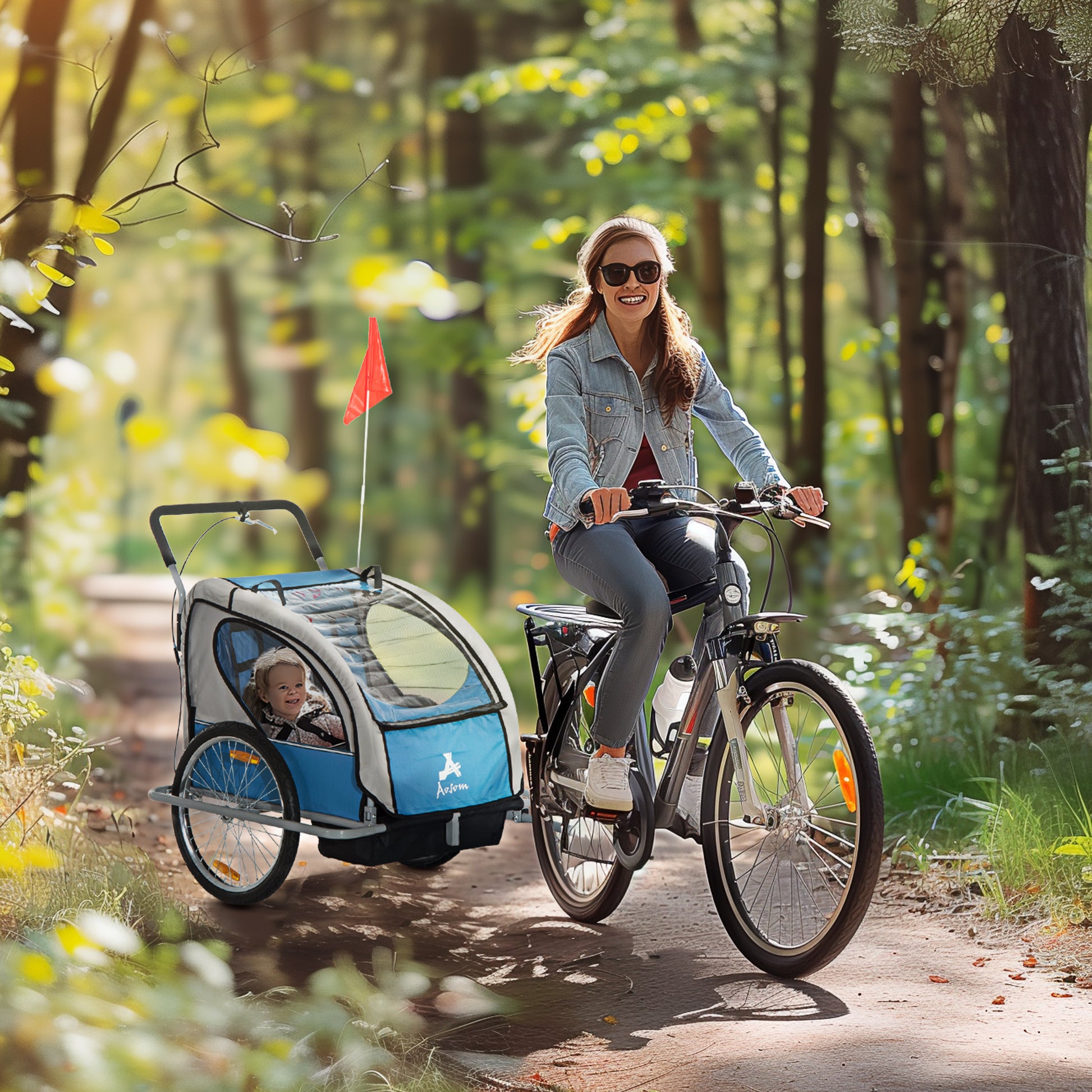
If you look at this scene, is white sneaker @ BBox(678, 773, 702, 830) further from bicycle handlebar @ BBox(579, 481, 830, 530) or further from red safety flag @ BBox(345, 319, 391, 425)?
red safety flag @ BBox(345, 319, 391, 425)

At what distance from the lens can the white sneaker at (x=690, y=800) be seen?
381 centimetres

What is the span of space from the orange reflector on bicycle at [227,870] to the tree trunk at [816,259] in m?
5.08

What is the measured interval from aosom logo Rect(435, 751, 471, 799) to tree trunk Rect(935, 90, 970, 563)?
3135mm

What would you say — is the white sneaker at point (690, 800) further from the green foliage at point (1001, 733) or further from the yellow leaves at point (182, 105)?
the yellow leaves at point (182, 105)

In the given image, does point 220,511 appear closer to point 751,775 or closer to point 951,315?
point 751,775

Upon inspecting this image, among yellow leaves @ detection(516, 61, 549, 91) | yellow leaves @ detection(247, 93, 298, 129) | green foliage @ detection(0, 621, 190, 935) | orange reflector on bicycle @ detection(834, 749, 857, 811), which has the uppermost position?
yellow leaves @ detection(247, 93, 298, 129)

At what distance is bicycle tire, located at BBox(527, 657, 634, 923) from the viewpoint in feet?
13.9

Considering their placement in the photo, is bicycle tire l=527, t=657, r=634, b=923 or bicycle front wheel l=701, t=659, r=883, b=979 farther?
bicycle tire l=527, t=657, r=634, b=923

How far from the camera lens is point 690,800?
383 centimetres

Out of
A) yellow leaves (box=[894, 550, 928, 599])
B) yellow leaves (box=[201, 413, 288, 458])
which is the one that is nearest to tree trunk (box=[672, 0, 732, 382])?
yellow leaves (box=[894, 550, 928, 599])

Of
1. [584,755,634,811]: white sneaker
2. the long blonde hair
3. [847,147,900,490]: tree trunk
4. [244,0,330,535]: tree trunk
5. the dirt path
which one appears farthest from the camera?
[244,0,330,535]: tree trunk

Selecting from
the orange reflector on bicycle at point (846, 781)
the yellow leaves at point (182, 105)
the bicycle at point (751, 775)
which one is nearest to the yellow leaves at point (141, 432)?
the yellow leaves at point (182, 105)

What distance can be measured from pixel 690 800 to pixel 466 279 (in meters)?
8.61

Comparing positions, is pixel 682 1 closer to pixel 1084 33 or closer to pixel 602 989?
pixel 1084 33
